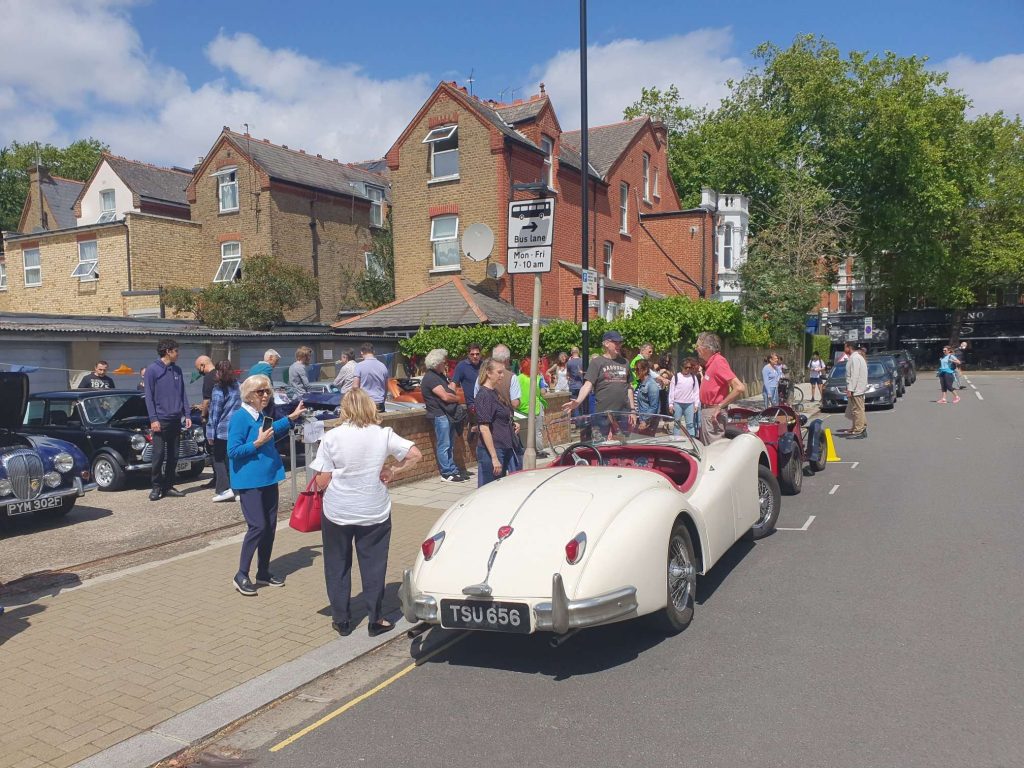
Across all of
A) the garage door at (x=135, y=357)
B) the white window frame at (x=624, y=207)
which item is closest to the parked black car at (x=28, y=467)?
the garage door at (x=135, y=357)

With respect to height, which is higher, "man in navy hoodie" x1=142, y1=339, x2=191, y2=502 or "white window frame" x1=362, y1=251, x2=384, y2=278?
"white window frame" x1=362, y1=251, x2=384, y2=278

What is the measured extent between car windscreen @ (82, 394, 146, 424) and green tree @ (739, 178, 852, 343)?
20.9 m

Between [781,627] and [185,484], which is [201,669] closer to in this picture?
[781,627]

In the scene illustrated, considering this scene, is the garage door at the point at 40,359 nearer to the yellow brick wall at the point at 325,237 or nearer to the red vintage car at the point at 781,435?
the red vintage car at the point at 781,435

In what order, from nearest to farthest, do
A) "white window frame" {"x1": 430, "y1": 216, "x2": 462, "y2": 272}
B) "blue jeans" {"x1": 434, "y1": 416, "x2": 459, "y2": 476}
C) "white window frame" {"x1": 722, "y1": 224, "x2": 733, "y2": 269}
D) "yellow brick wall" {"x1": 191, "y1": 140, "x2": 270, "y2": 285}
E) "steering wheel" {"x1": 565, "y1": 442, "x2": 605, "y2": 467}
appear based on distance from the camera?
"steering wheel" {"x1": 565, "y1": 442, "x2": 605, "y2": 467} < "blue jeans" {"x1": 434, "y1": 416, "x2": 459, "y2": 476} < "white window frame" {"x1": 430, "y1": 216, "x2": 462, "y2": 272} < "yellow brick wall" {"x1": 191, "y1": 140, "x2": 270, "y2": 285} < "white window frame" {"x1": 722, "y1": 224, "x2": 733, "y2": 269}

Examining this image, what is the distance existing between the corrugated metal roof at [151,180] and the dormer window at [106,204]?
106 cm

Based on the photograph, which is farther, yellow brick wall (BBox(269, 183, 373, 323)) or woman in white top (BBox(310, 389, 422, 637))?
yellow brick wall (BBox(269, 183, 373, 323))

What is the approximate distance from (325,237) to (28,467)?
80.8 feet

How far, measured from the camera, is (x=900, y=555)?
7.04m

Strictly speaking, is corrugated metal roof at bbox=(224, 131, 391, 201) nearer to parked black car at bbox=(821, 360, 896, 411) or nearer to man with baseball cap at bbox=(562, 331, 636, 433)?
parked black car at bbox=(821, 360, 896, 411)

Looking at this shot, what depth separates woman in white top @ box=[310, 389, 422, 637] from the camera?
530cm

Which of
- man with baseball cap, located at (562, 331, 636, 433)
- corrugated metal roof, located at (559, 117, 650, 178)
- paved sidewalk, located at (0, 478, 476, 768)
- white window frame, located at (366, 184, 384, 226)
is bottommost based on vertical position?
paved sidewalk, located at (0, 478, 476, 768)

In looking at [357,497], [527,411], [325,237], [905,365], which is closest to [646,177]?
[325,237]

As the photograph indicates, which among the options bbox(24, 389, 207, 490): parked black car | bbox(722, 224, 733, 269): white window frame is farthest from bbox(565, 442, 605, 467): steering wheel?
bbox(722, 224, 733, 269): white window frame
